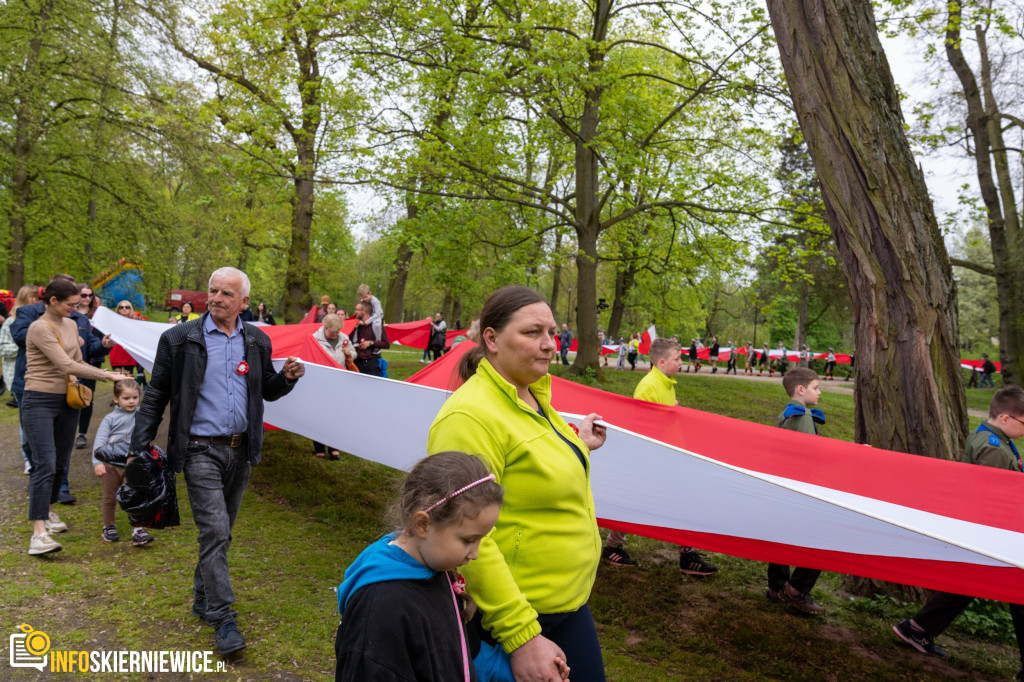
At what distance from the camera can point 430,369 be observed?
5.94 meters

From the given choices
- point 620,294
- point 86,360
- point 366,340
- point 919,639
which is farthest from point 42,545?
point 620,294

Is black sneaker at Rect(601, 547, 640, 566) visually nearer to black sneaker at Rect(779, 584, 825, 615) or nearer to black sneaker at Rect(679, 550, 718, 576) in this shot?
black sneaker at Rect(679, 550, 718, 576)

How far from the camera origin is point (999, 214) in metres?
15.4

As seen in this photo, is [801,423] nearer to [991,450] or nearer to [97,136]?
[991,450]

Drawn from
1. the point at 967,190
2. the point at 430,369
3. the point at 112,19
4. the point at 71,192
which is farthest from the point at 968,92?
the point at 71,192

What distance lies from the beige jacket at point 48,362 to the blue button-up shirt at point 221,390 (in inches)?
64.2

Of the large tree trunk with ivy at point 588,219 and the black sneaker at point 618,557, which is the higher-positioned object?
the large tree trunk with ivy at point 588,219

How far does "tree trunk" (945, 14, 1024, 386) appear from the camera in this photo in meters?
14.9

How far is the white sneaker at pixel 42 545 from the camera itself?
4.39 m

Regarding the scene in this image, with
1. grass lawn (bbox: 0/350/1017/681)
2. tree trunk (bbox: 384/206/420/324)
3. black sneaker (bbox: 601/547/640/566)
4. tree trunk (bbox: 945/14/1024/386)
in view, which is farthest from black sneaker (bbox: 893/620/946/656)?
tree trunk (bbox: 384/206/420/324)

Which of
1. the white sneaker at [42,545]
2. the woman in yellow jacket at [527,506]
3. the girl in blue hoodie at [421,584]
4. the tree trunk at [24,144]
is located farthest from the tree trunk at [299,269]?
the girl in blue hoodie at [421,584]

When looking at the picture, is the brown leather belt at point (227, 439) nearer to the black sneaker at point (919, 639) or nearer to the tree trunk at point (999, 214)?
the black sneaker at point (919, 639)

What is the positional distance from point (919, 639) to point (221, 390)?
4120 mm

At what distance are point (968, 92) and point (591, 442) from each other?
1712 centimetres
